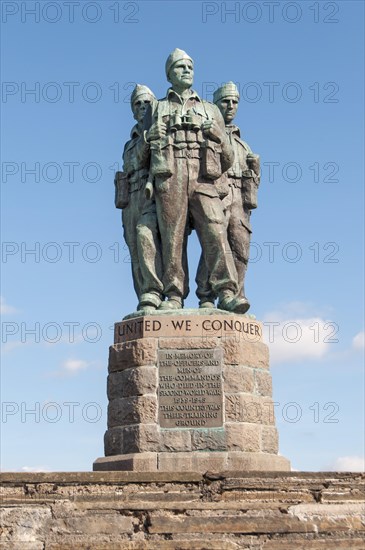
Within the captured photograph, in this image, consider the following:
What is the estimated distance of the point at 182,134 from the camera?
1380 centimetres

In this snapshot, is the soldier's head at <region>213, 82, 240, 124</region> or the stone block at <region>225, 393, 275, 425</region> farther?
the soldier's head at <region>213, 82, 240, 124</region>

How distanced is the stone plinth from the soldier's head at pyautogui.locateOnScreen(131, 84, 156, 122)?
351cm

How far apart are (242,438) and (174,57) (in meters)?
5.82

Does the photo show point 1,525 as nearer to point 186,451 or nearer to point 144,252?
point 186,451

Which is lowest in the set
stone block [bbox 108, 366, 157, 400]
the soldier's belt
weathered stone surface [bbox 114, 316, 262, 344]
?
stone block [bbox 108, 366, 157, 400]

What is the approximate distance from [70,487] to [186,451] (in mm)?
2466

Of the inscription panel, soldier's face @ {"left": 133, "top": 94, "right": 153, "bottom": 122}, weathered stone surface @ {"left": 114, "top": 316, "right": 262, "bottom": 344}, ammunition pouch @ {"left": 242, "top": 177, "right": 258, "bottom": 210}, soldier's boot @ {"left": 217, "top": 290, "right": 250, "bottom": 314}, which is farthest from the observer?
ammunition pouch @ {"left": 242, "top": 177, "right": 258, "bottom": 210}

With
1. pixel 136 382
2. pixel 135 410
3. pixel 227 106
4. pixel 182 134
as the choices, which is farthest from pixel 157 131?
pixel 135 410

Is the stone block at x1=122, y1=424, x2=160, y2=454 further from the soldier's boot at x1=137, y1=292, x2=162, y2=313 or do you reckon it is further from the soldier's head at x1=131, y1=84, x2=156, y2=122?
the soldier's head at x1=131, y1=84, x2=156, y2=122

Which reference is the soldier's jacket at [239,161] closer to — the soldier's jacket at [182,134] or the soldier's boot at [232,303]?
the soldier's jacket at [182,134]

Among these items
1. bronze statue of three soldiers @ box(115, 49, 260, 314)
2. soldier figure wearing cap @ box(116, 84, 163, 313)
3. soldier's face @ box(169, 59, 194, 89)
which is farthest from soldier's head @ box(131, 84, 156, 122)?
soldier's face @ box(169, 59, 194, 89)

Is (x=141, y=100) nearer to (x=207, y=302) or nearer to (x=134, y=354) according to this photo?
(x=207, y=302)

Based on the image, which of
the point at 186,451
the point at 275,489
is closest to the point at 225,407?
the point at 186,451

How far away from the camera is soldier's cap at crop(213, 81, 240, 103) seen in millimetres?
14992
